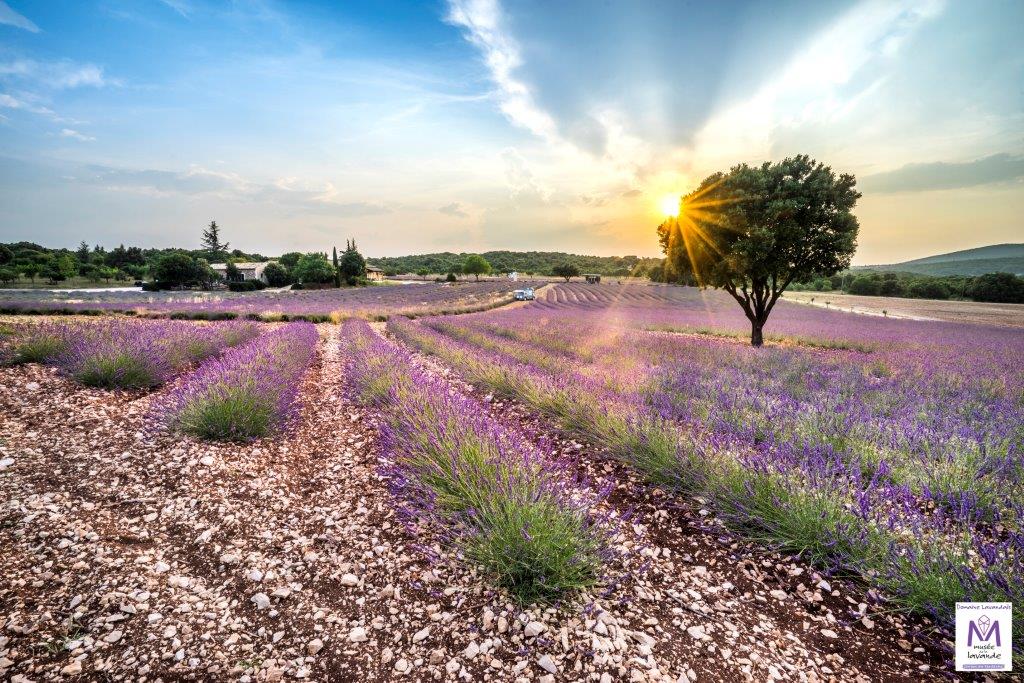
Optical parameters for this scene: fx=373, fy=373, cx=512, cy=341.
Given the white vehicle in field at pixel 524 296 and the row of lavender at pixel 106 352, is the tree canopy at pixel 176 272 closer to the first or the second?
the white vehicle in field at pixel 524 296

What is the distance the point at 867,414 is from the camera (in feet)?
16.4

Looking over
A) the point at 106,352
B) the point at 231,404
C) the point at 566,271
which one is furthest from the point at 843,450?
the point at 566,271

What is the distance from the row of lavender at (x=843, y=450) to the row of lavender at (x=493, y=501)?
4.24ft

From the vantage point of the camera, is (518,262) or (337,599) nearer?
(337,599)

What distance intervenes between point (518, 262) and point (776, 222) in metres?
111

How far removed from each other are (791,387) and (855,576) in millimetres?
4988

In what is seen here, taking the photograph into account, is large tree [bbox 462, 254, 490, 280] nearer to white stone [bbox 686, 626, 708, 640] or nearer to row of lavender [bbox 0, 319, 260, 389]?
row of lavender [bbox 0, 319, 260, 389]

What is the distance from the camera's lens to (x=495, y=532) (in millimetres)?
2617

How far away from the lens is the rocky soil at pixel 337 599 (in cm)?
197

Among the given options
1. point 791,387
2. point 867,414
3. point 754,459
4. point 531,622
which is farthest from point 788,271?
point 531,622

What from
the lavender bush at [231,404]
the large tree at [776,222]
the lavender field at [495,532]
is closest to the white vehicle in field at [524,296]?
the large tree at [776,222]

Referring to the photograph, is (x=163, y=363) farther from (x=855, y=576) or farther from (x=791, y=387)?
(x=791, y=387)

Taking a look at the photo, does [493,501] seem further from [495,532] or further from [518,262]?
[518,262]

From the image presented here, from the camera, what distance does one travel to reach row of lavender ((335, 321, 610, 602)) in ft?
7.88
